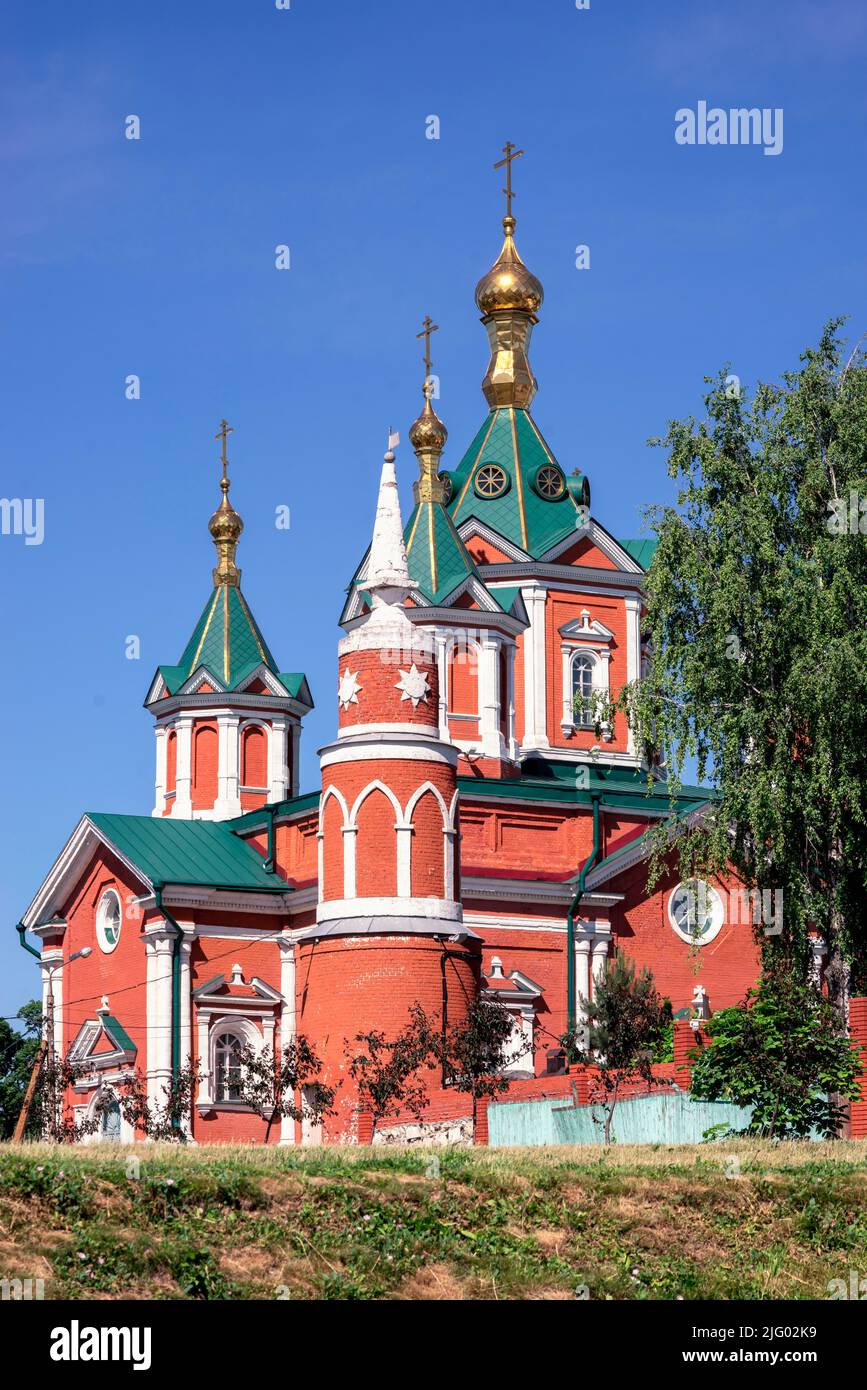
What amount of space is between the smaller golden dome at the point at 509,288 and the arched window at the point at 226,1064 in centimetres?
1552

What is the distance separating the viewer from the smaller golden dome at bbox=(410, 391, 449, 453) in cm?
4206

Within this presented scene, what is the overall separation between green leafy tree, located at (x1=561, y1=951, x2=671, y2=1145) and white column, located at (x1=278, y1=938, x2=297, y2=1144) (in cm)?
564

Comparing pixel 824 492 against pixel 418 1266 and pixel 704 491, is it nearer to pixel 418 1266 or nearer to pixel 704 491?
pixel 704 491

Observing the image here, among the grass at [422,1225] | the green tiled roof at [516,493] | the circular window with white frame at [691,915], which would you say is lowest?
the grass at [422,1225]

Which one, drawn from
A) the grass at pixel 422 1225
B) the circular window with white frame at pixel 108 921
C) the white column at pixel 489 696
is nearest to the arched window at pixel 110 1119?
→ the circular window with white frame at pixel 108 921

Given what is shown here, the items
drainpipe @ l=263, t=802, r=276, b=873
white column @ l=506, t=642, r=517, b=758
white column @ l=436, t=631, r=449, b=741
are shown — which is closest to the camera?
drainpipe @ l=263, t=802, r=276, b=873

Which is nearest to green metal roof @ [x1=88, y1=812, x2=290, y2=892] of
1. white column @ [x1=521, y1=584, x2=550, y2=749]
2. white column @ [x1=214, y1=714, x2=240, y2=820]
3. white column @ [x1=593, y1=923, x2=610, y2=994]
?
white column @ [x1=214, y1=714, x2=240, y2=820]

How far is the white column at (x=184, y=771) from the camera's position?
4403 centimetres

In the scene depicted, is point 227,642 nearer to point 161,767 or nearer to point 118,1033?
point 161,767

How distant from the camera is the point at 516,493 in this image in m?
42.6

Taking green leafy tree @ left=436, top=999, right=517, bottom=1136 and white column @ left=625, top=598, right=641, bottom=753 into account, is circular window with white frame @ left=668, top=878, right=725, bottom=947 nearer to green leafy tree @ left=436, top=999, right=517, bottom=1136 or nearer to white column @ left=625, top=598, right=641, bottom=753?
white column @ left=625, top=598, right=641, bottom=753

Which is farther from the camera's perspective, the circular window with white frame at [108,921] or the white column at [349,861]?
the circular window with white frame at [108,921]

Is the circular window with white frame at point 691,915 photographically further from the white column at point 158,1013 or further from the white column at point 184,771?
the white column at point 184,771
